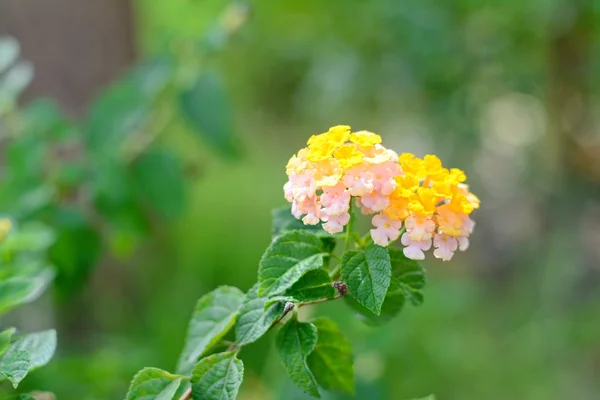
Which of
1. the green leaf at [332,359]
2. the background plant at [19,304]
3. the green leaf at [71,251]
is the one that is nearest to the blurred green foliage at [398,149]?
the green leaf at [71,251]

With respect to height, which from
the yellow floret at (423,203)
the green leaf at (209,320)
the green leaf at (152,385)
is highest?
the yellow floret at (423,203)

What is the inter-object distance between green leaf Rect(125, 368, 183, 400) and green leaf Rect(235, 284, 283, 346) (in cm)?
7

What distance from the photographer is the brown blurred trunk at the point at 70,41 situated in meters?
1.80

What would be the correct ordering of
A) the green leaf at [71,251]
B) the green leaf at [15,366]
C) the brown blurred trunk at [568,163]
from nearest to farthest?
the green leaf at [15,366], the green leaf at [71,251], the brown blurred trunk at [568,163]

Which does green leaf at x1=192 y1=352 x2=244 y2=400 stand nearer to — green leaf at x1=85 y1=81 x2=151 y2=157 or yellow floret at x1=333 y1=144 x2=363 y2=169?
yellow floret at x1=333 y1=144 x2=363 y2=169

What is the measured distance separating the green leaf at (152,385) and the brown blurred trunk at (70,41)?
1479 millimetres

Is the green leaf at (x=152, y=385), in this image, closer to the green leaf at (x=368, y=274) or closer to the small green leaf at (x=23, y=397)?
the small green leaf at (x=23, y=397)

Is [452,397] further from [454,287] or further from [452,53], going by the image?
[452,53]

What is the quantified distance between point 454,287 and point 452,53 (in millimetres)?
833

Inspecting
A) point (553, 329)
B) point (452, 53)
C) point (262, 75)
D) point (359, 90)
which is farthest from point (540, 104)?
point (262, 75)

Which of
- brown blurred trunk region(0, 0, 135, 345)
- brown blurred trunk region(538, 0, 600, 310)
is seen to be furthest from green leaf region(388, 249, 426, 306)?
brown blurred trunk region(538, 0, 600, 310)

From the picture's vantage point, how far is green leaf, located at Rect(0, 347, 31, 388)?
521 millimetres

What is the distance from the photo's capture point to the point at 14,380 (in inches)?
20.3

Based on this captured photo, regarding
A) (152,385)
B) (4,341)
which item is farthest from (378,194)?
(4,341)
